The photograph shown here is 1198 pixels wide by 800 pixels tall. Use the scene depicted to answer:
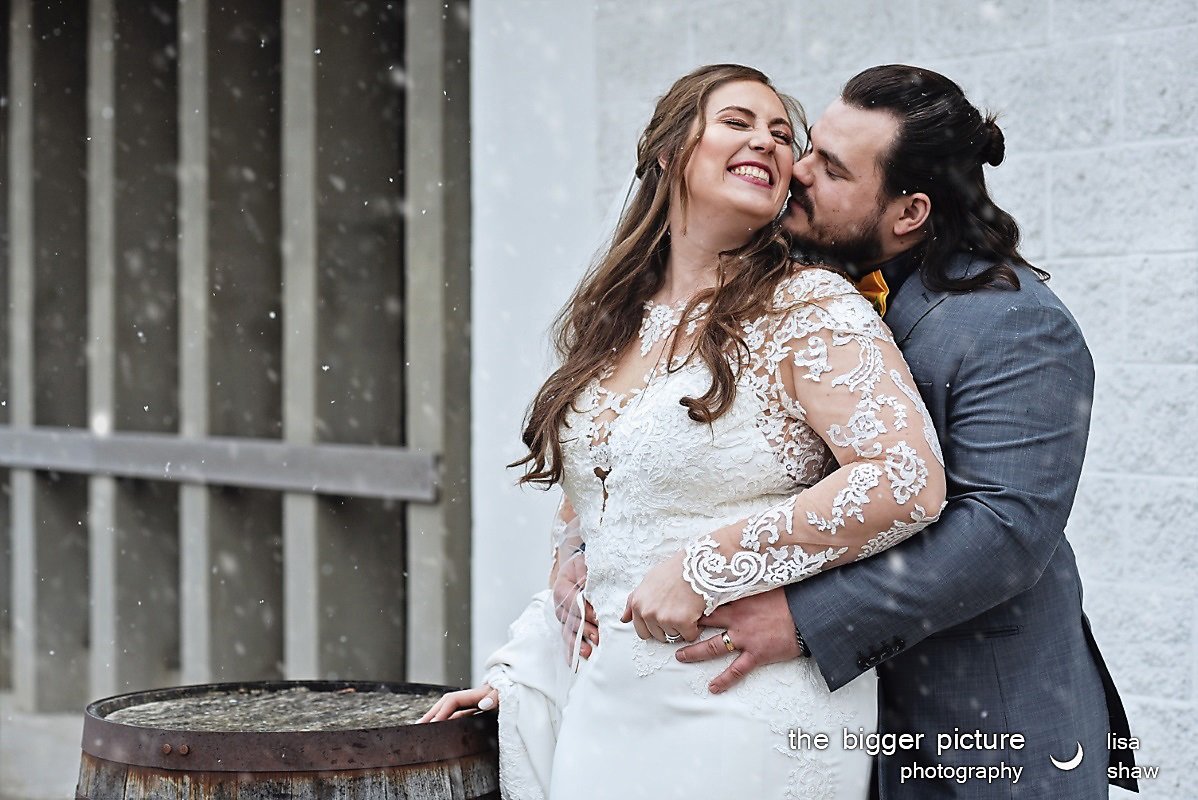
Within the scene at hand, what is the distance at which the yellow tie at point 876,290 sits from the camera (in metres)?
2.17

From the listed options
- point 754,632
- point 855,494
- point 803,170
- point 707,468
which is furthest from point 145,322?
point 855,494

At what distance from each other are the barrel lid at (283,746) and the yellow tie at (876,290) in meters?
0.88

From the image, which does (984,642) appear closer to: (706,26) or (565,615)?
(565,615)

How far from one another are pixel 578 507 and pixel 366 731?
1.55ft

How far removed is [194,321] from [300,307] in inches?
20.7

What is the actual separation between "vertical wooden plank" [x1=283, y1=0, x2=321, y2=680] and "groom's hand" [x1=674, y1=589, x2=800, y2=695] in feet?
9.36

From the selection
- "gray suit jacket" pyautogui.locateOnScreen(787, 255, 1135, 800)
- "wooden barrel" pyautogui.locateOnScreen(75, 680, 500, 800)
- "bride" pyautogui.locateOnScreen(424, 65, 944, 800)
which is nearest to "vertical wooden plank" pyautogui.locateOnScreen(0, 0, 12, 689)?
"wooden barrel" pyautogui.locateOnScreen(75, 680, 500, 800)

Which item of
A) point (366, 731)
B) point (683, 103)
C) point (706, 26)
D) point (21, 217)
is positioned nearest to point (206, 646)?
point (21, 217)

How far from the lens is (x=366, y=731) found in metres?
2.10

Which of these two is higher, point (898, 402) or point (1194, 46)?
point (1194, 46)

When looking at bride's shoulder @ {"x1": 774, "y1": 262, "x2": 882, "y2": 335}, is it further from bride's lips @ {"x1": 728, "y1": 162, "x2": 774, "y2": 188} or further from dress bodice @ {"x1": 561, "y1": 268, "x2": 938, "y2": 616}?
bride's lips @ {"x1": 728, "y1": 162, "x2": 774, "y2": 188}

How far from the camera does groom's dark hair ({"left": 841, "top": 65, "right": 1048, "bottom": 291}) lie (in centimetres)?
215

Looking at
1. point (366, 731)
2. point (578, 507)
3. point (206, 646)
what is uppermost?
point (578, 507)

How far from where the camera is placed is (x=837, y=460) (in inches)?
79.5
